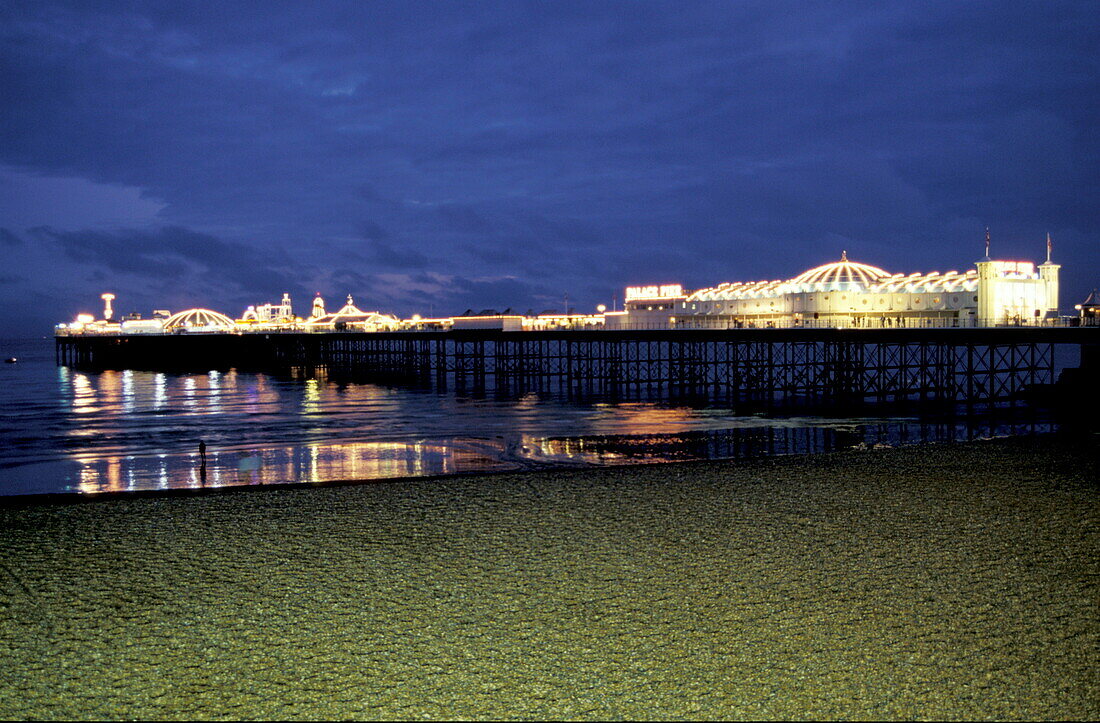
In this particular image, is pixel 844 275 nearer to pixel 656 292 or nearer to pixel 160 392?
pixel 656 292

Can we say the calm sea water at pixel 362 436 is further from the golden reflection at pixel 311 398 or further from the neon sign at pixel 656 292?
the neon sign at pixel 656 292

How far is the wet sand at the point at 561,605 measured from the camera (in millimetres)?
6828

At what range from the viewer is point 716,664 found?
735cm

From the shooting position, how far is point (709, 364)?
47844 mm

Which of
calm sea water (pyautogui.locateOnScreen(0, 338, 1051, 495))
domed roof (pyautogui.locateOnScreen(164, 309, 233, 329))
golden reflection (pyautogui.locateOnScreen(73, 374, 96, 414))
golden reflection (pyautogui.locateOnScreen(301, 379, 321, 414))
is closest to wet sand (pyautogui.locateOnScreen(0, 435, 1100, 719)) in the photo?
calm sea water (pyautogui.locateOnScreen(0, 338, 1051, 495))

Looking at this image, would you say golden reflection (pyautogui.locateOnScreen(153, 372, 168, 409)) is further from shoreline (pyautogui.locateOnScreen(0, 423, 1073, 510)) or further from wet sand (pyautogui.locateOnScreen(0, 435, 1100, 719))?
wet sand (pyautogui.locateOnScreen(0, 435, 1100, 719))

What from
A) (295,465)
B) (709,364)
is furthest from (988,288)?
(295,465)

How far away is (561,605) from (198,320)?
138m

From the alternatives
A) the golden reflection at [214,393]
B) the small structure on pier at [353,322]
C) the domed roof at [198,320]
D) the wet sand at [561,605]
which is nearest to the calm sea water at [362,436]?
the golden reflection at [214,393]

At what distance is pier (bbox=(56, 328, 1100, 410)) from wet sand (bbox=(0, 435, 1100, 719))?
24036 millimetres

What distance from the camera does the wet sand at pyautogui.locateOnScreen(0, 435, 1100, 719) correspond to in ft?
22.4

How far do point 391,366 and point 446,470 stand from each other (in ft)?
206

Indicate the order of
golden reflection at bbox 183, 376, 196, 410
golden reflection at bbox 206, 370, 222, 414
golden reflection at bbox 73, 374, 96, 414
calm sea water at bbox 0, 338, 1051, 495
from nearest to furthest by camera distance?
1. calm sea water at bbox 0, 338, 1051, 495
2. golden reflection at bbox 206, 370, 222, 414
3. golden reflection at bbox 73, 374, 96, 414
4. golden reflection at bbox 183, 376, 196, 410

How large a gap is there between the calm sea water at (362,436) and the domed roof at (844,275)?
2405 centimetres
